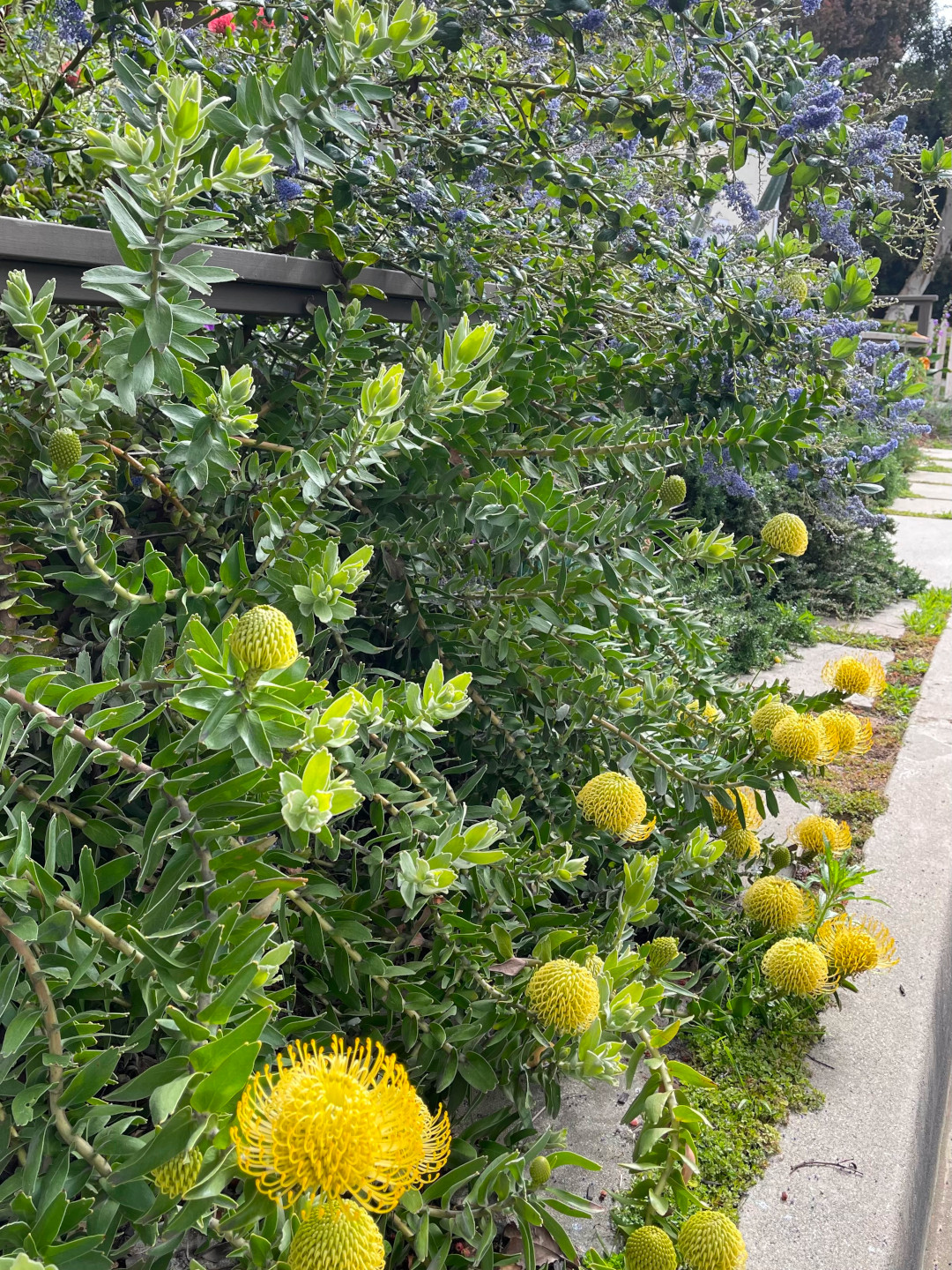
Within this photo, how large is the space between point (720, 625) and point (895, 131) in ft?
7.63

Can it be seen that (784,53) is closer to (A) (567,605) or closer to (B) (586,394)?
(B) (586,394)

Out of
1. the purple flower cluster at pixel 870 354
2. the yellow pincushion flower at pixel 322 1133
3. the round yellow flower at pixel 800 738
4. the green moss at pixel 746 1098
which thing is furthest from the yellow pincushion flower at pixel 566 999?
the purple flower cluster at pixel 870 354

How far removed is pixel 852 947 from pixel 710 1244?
3.36 ft

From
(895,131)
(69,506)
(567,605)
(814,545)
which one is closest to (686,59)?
(895,131)

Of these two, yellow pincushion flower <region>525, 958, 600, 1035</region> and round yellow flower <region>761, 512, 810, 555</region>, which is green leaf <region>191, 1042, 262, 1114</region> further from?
round yellow flower <region>761, 512, 810, 555</region>

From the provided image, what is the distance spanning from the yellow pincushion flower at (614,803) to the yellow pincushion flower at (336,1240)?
38.3 inches

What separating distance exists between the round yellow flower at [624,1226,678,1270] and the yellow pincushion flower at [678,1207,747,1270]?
31mm

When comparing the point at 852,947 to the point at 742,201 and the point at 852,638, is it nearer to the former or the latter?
the point at 742,201

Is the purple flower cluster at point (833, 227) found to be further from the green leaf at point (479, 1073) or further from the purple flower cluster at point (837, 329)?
the green leaf at point (479, 1073)

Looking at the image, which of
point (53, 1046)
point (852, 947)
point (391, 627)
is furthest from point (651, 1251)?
point (391, 627)

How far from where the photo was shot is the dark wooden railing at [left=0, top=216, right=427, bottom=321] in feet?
4.50

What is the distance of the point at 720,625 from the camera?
417cm

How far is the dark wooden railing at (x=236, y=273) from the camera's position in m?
1.37

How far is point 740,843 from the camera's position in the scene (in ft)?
7.23
